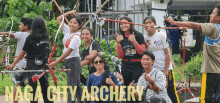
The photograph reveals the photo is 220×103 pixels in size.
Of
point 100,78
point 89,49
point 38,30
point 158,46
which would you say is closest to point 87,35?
point 89,49

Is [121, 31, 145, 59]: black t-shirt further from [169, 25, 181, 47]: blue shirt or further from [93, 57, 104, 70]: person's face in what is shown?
[169, 25, 181, 47]: blue shirt

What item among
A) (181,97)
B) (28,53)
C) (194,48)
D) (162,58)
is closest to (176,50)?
(194,48)

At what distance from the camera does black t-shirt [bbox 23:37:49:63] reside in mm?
5863

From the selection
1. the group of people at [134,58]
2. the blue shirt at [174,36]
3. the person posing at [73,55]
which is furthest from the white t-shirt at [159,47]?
the blue shirt at [174,36]

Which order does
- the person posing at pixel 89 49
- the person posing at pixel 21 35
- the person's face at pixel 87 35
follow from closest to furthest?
the person posing at pixel 89 49
the person's face at pixel 87 35
the person posing at pixel 21 35

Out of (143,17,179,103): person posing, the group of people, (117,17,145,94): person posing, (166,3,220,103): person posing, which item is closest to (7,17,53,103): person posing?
the group of people

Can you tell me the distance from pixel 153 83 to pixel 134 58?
96 cm

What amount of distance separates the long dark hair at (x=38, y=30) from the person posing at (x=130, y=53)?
55.6 inches

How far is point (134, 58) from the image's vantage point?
5.55 metres

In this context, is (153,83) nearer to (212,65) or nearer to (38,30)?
(212,65)

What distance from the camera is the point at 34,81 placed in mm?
5777

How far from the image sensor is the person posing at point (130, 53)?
5480mm

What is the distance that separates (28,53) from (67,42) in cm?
73

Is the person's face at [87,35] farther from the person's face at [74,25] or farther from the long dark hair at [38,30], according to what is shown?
the long dark hair at [38,30]
